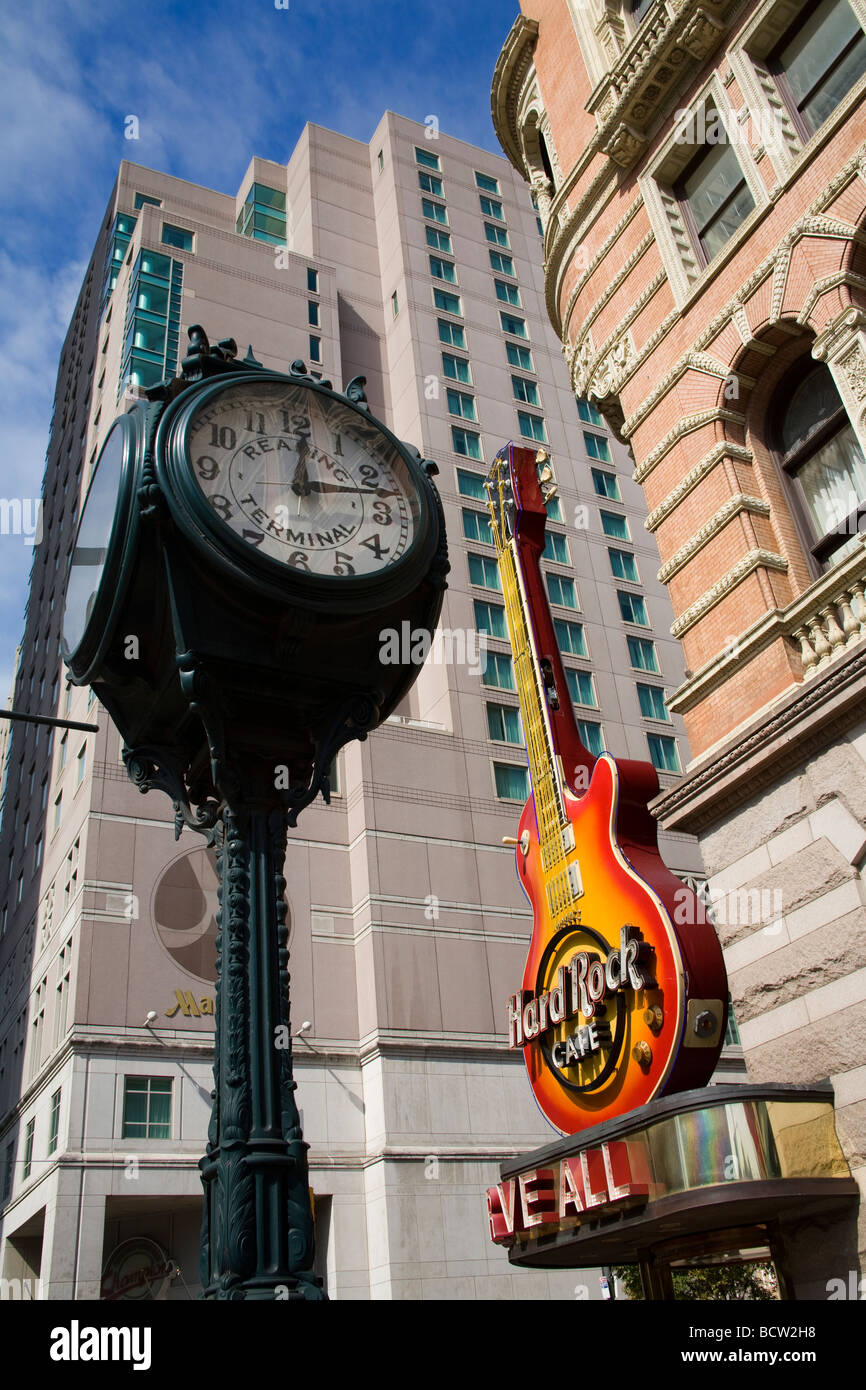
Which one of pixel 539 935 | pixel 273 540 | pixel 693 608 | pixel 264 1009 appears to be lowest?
pixel 264 1009

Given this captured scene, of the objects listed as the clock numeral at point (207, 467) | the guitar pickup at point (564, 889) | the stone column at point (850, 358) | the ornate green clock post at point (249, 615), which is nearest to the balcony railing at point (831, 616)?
the stone column at point (850, 358)

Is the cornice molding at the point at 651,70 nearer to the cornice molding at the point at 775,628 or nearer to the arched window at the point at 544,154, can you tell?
the arched window at the point at 544,154

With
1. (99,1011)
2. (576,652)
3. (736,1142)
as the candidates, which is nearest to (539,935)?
(736,1142)

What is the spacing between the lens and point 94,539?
6.04 m

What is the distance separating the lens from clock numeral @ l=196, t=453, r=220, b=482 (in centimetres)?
536

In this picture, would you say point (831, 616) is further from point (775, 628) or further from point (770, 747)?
point (770, 747)

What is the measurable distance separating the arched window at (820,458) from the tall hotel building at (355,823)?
24.7m

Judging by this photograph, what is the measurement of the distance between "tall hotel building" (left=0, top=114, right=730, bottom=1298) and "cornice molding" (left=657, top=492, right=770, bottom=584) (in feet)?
76.4

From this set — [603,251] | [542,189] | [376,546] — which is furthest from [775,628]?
[542,189]

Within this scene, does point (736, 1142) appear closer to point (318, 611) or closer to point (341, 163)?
point (318, 611)

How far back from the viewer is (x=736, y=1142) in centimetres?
880

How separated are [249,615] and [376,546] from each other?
93 cm

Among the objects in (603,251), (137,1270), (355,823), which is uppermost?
(355,823)

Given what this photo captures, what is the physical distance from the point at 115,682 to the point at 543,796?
10.9 meters
